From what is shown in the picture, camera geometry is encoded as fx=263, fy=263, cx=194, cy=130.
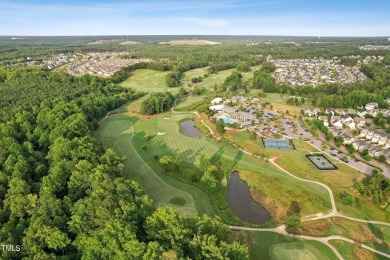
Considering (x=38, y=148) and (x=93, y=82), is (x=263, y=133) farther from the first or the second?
(x=93, y=82)

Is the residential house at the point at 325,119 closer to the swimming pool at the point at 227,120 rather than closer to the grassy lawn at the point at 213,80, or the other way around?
the swimming pool at the point at 227,120

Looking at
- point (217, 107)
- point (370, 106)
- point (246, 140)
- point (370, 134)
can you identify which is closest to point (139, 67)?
point (217, 107)

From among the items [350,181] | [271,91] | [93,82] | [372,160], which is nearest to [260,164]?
[350,181]

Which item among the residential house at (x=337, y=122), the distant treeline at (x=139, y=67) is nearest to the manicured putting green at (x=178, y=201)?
the residential house at (x=337, y=122)

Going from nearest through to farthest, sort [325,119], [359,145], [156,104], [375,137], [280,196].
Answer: [280,196] → [359,145] → [375,137] → [325,119] → [156,104]

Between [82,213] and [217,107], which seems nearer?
[82,213]

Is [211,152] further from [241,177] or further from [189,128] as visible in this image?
[189,128]
